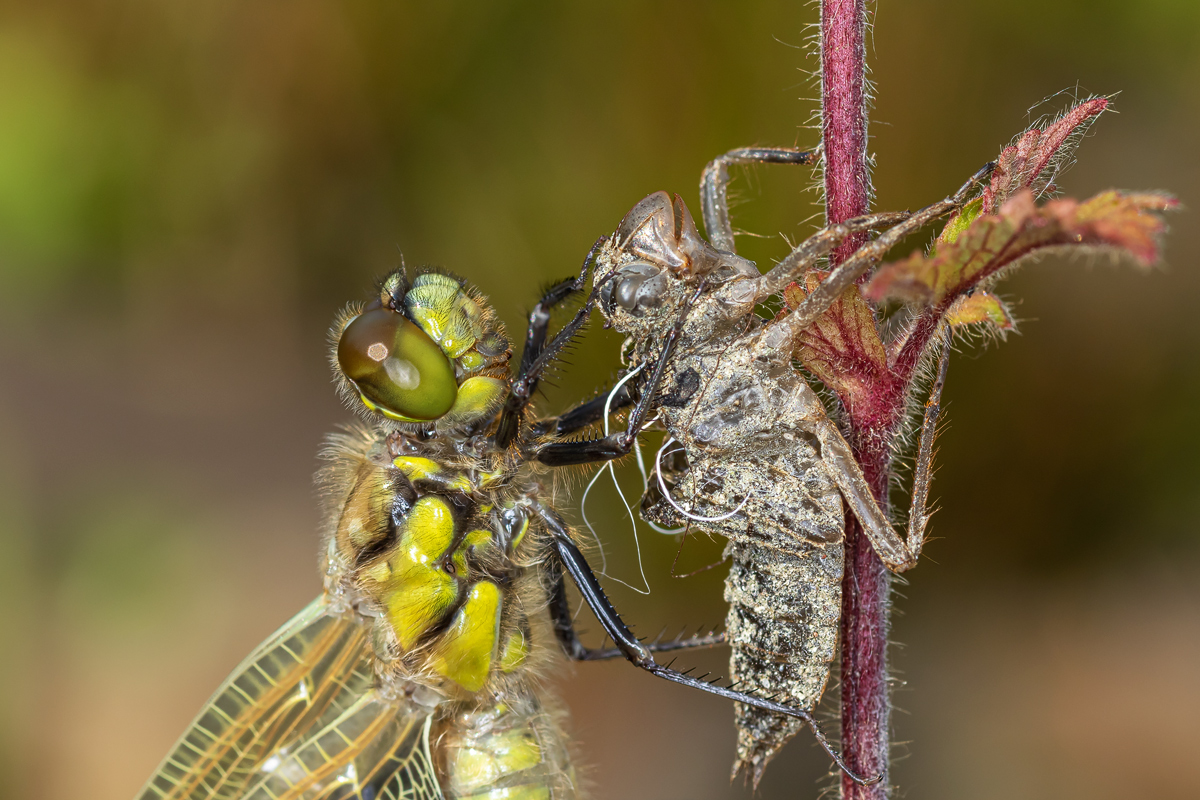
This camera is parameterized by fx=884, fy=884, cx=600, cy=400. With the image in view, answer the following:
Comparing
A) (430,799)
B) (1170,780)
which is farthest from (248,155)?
(1170,780)

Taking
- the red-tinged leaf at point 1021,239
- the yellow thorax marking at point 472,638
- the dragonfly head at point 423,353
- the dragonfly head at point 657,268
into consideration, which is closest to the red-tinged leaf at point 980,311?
the red-tinged leaf at point 1021,239

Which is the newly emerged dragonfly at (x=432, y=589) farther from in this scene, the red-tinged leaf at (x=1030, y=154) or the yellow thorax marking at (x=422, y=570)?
the red-tinged leaf at (x=1030, y=154)

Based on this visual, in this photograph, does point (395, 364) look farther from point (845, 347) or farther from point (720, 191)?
point (845, 347)

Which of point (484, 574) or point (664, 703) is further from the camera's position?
point (664, 703)

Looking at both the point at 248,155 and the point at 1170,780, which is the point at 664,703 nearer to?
the point at 1170,780

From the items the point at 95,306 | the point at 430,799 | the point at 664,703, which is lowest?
the point at 664,703

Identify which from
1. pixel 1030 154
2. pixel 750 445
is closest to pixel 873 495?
pixel 750 445

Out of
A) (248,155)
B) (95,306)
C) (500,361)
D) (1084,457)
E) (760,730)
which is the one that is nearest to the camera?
(760,730)

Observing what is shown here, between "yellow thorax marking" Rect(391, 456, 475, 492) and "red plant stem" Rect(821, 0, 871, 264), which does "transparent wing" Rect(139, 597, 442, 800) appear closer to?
"yellow thorax marking" Rect(391, 456, 475, 492)
